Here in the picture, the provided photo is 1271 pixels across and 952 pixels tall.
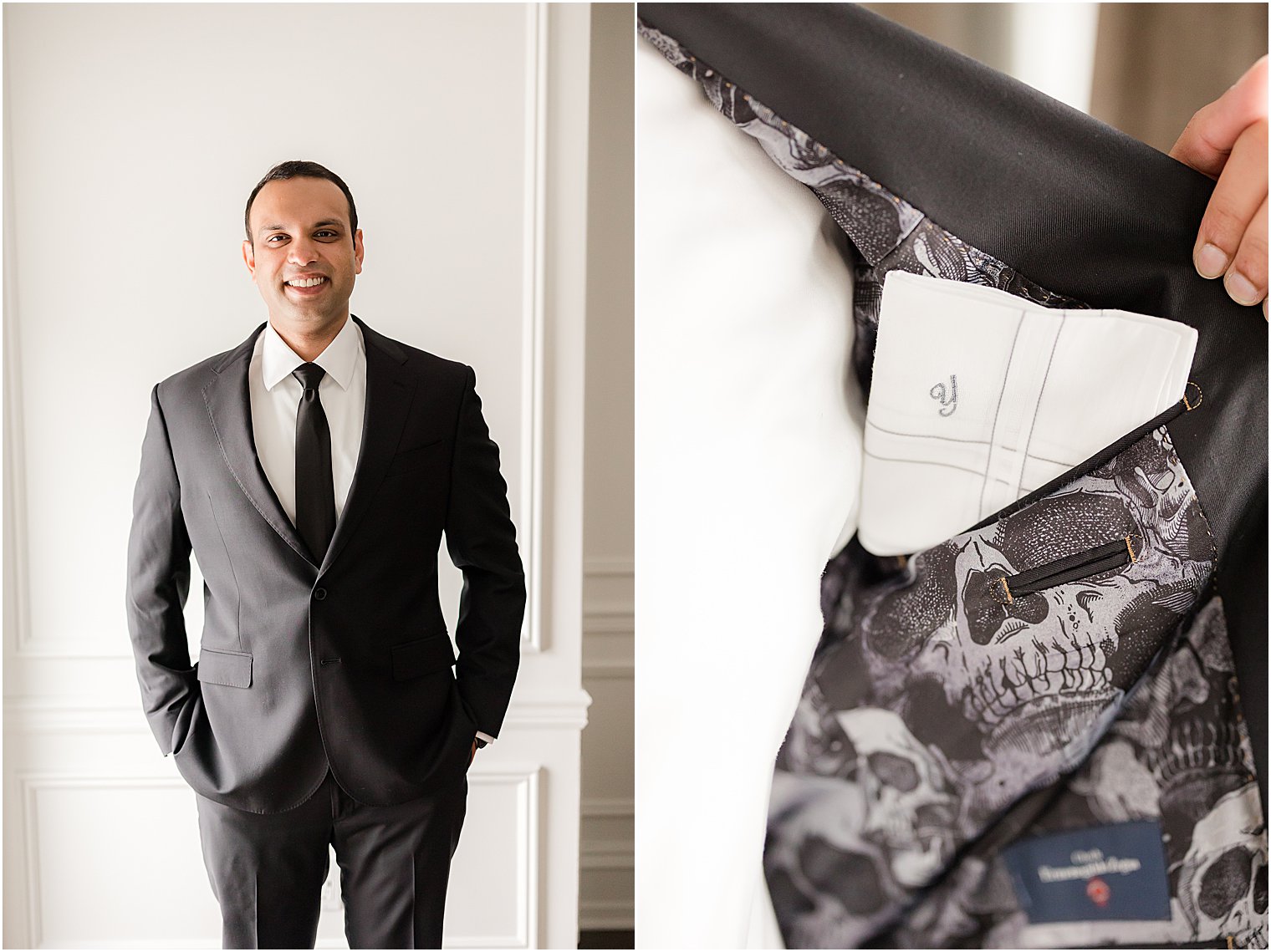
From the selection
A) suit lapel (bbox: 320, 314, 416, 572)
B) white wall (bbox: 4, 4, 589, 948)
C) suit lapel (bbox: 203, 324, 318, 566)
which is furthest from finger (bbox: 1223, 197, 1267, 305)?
suit lapel (bbox: 203, 324, 318, 566)

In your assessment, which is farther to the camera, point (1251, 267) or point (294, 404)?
point (294, 404)

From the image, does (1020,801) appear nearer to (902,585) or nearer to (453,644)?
(902,585)

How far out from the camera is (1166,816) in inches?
28.3

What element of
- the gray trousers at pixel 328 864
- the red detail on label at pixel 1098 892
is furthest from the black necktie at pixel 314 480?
the red detail on label at pixel 1098 892

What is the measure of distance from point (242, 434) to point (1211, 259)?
0.86m

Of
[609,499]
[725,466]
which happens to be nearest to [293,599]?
[725,466]

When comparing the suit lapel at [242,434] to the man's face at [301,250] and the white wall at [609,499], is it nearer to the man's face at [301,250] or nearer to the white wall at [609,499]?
the man's face at [301,250]

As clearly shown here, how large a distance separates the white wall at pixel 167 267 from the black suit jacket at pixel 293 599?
0.03 metres

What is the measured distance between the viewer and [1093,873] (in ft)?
2.40

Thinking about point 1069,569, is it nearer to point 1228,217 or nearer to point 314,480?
point 1228,217

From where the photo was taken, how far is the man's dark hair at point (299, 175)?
0.86 m

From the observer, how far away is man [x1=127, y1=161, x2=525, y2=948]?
84cm

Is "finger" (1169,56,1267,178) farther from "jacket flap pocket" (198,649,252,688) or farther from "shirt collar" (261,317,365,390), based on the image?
"jacket flap pocket" (198,649,252,688)

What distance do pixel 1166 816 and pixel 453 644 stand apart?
689mm
